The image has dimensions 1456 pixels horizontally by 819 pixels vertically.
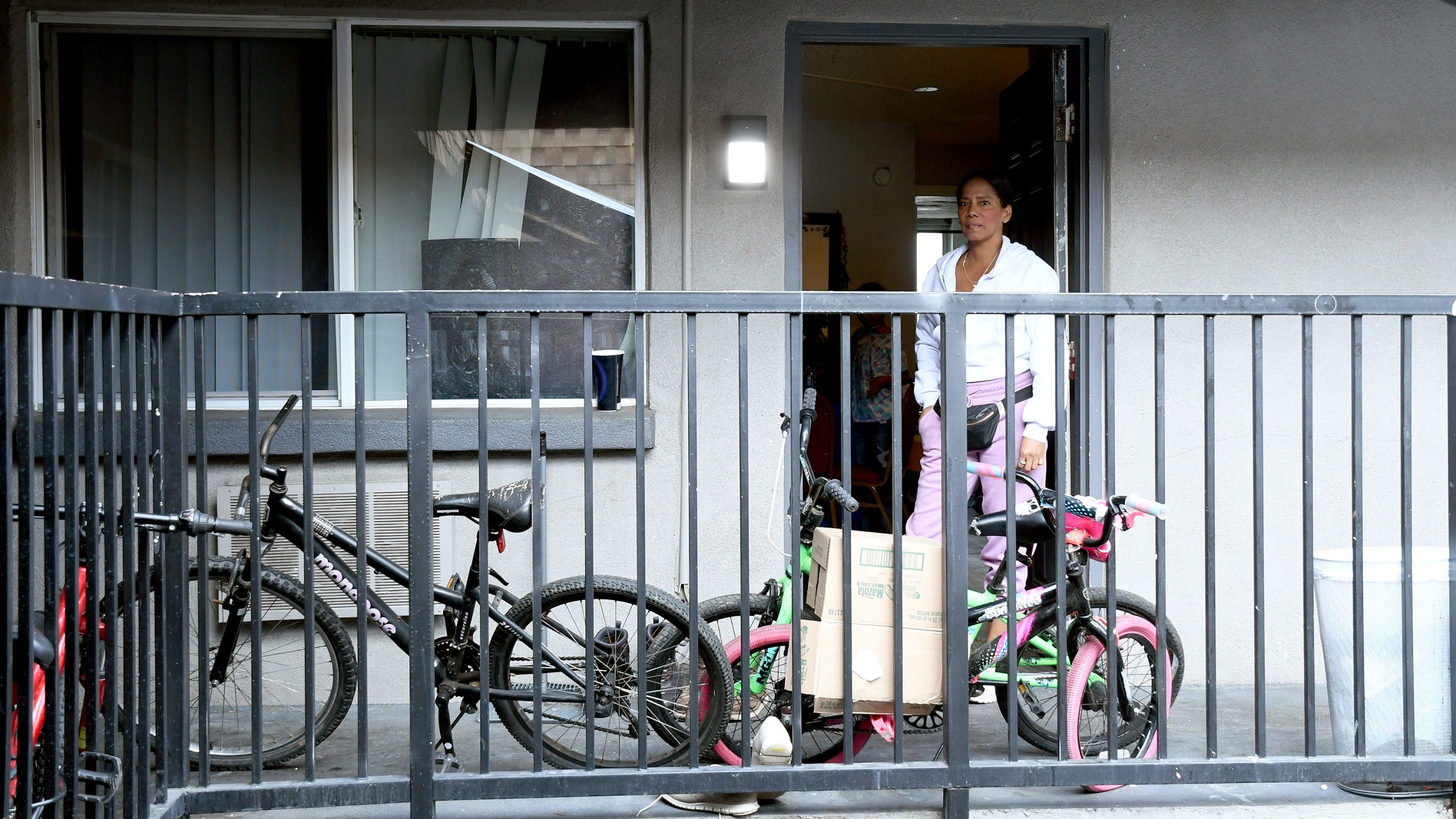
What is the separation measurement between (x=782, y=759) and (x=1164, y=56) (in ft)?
10.3

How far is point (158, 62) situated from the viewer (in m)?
4.49

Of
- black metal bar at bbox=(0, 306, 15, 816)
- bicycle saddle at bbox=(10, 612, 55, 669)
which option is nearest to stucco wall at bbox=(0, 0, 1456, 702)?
bicycle saddle at bbox=(10, 612, 55, 669)

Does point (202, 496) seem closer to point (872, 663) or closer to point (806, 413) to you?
point (806, 413)

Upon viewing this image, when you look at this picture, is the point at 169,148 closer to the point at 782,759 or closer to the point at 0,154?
the point at 0,154

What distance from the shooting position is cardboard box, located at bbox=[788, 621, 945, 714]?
10.1 feet

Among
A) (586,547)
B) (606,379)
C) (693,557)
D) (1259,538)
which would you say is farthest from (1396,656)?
(606,379)

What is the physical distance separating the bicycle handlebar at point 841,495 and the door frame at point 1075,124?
144cm

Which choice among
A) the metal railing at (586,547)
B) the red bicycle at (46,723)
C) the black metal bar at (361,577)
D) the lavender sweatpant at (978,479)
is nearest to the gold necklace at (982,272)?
the lavender sweatpant at (978,479)

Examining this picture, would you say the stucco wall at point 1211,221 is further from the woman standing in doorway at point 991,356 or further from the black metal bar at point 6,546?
the black metal bar at point 6,546

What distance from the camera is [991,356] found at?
4156 mm

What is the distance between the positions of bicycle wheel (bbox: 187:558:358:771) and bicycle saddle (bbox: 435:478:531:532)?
0.46m

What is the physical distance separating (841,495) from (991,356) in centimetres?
132

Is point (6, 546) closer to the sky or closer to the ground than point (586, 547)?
closer to the sky

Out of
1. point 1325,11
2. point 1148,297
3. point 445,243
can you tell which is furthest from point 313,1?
point 1325,11
